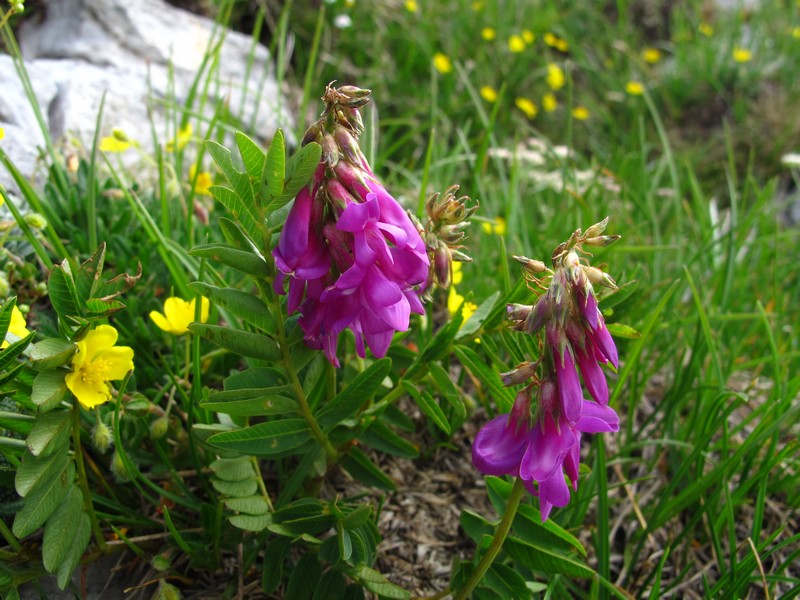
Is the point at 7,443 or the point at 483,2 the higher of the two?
the point at 483,2

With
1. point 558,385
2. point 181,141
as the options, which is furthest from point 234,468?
point 181,141

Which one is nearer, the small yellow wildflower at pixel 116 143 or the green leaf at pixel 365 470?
the green leaf at pixel 365 470

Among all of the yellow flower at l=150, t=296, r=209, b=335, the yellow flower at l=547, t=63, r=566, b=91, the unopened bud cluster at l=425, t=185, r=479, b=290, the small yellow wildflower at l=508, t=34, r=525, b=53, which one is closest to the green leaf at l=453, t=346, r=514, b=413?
the unopened bud cluster at l=425, t=185, r=479, b=290

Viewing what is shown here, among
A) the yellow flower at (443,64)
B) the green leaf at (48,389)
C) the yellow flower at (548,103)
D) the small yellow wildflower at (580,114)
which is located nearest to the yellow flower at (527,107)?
the yellow flower at (548,103)

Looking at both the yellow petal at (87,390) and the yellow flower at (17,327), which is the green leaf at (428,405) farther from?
the yellow flower at (17,327)

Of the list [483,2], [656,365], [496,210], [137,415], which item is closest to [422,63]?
[483,2]

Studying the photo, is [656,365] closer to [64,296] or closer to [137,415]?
[137,415]

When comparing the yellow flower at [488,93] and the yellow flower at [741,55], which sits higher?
the yellow flower at [741,55]

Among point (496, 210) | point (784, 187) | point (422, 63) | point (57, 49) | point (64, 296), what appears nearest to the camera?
point (64, 296)
